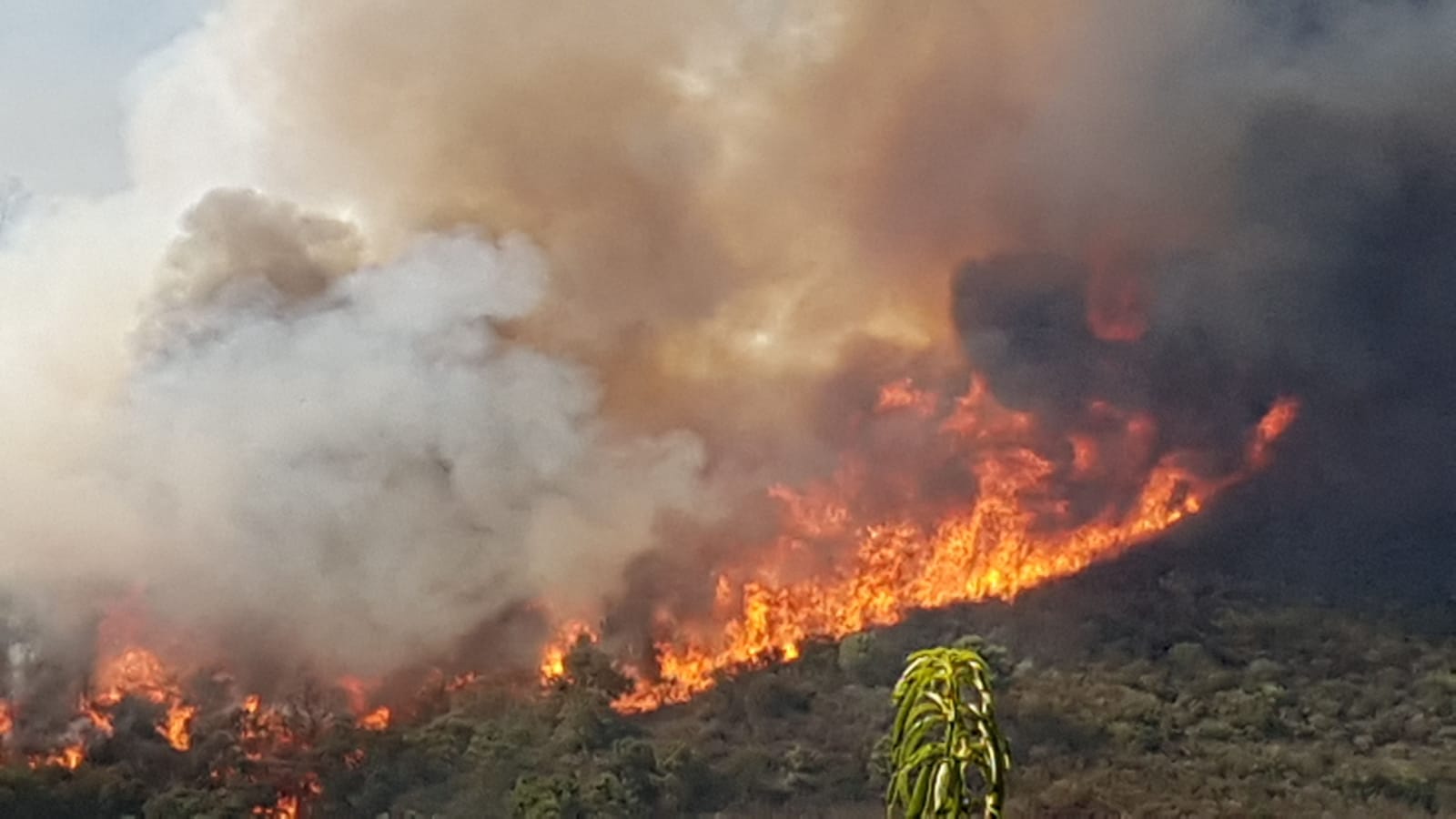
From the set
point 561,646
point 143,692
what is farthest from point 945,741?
point 561,646

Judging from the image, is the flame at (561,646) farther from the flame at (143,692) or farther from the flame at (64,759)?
the flame at (64,759)

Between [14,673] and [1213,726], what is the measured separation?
33154mm

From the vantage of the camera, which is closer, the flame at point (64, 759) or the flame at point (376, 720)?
the flame at point (64, 759)

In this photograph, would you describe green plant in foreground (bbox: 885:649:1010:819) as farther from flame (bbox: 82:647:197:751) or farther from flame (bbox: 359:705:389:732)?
flame (bbox: 82:647:197:751)

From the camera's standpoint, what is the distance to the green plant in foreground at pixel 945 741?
5.08m

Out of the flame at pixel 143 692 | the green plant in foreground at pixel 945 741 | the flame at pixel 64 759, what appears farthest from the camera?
the flame at pixel 143 692

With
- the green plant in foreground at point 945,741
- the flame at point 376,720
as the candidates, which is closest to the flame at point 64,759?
the flame at point 376,720

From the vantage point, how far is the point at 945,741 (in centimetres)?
517

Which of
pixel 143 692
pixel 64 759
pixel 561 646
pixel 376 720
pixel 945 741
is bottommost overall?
pixel 945 741

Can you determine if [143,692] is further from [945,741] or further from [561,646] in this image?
[945,741]

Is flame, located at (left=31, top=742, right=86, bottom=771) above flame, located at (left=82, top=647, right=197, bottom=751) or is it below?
below

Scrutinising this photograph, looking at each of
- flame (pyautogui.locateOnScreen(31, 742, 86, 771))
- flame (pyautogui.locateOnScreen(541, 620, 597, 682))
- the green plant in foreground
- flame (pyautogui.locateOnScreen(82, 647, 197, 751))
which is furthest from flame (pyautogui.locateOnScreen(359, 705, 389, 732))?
the green plant in foreground

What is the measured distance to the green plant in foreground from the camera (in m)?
5.08

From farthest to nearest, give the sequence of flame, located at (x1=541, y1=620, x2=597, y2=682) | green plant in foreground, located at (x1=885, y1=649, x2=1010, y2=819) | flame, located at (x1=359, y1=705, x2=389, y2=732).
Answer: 1. flame, located at (x1=541, y1=620, x2=597, y2=682)
2. flame, located at (x1=359, y1=705, x2=389, y2=732)
3. green plant in foreground, located at (x1=885, y1=649, x2=1010, y2=819)
